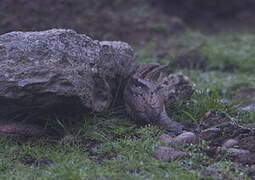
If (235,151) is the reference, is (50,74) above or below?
above

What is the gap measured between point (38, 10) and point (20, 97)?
3.78 meters

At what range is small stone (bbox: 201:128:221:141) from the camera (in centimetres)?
461

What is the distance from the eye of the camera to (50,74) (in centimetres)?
438

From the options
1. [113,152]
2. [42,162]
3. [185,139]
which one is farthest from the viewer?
[185,139]

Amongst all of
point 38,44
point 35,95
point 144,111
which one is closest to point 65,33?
point 38,44

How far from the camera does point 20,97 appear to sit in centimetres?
439

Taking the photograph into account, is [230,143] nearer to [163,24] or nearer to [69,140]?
[69,140]

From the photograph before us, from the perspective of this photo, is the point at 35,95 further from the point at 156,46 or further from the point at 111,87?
the point at 156,46

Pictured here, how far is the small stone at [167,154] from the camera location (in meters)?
4.19

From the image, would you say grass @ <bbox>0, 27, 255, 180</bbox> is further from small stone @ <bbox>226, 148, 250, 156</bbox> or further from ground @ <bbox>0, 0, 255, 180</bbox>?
small stone @ <bbox>226, 148, 250, 156</bbox>

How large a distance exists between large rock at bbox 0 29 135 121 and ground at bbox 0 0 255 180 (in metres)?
0.22

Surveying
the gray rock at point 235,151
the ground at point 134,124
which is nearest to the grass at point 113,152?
the ground at point 134,124

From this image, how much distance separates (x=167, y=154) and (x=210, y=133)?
0.54m

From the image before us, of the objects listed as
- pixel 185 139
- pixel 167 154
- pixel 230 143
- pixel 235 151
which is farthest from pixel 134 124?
pixel 235 151
